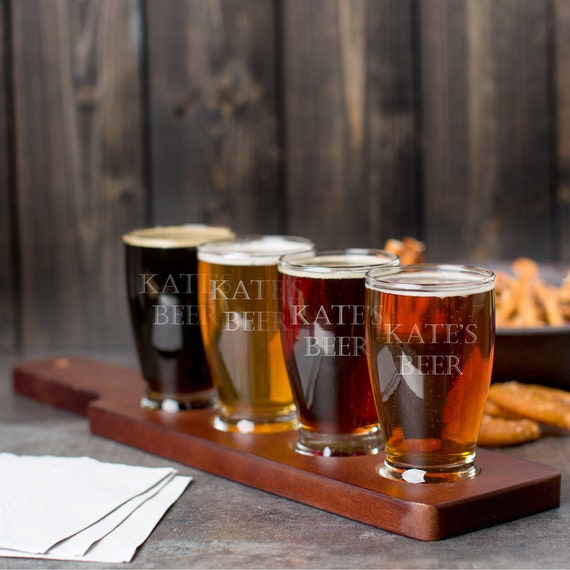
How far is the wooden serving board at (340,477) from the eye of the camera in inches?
38.0

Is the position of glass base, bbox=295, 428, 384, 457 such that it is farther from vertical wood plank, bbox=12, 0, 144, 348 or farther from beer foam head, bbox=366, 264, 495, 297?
vertical wood plank, bbox=12, 0, 144, 348

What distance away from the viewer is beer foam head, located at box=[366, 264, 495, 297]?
97 cm

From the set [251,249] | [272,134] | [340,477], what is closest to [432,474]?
[340,477]

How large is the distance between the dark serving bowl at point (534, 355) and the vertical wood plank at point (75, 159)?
3.54ft

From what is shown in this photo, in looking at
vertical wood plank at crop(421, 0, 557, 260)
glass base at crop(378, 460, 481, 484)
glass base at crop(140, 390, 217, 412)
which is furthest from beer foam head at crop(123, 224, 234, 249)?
vertical wood plank at crop(421, 0, 557, 260)

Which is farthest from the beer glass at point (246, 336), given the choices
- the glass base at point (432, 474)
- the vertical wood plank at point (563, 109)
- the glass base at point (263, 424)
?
the vertical wood plank at point (563, 109)

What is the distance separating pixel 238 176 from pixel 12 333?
58 centimetres

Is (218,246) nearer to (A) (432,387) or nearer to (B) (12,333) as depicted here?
(A) (432,387)

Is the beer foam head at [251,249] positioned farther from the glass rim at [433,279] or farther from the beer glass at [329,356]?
the glass rim at [433,279]

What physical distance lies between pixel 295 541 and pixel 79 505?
23cm

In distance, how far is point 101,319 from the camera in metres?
2.24

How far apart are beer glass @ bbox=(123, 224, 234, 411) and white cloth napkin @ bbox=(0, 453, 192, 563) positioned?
173 mm

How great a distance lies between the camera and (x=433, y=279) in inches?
41.3

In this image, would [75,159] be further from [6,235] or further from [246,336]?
[246,336]
